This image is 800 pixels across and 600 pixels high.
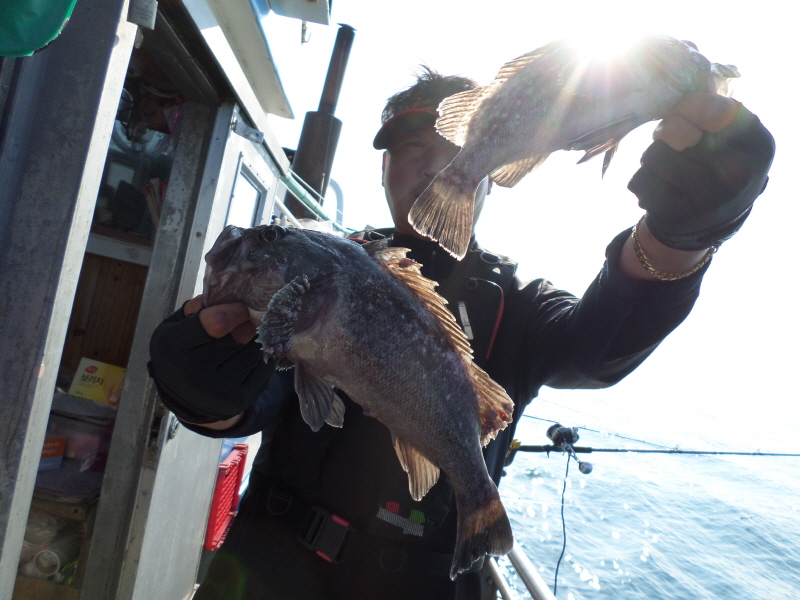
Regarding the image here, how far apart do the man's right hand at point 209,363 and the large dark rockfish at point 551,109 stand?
831mm

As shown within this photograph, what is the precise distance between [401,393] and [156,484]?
2.17 m

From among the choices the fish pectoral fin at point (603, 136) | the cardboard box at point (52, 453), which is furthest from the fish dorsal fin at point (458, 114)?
the cardboard box at point (52, 453)

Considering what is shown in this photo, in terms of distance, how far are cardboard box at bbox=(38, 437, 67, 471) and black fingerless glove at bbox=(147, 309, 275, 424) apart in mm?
2063

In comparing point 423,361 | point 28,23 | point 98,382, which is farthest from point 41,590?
point 28,23

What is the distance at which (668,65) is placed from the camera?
149 centimetres

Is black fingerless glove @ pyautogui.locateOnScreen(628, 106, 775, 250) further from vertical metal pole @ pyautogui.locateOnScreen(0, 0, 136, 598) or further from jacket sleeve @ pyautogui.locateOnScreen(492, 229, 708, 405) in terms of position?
vertical metal pole @ pyautogui.locateOnScreen(0, 0, 136, 598)

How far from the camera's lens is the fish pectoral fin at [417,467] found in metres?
1.79

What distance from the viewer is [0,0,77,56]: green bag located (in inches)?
41.4

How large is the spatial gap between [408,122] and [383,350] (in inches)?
63.2

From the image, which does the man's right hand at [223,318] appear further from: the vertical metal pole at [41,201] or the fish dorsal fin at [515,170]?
the fish dorsal fin at [515,170]

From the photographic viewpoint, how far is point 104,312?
12.7ft

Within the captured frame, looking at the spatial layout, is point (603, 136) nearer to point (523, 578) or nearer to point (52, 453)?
point (523, 578)

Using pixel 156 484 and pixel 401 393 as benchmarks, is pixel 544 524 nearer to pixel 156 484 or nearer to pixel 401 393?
pixel 156 484

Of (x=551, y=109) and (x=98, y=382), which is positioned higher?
(x=551, y=109)
